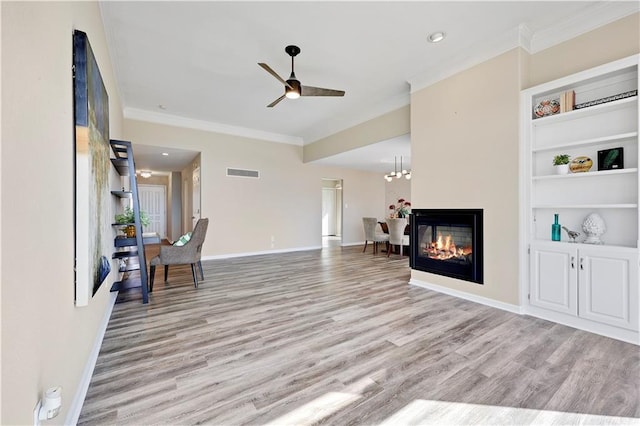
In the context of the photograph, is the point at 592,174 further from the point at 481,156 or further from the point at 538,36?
the point at 538,36

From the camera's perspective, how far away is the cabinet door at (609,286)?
2.40 meters

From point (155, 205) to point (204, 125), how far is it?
6124mm

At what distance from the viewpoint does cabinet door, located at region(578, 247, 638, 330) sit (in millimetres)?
2396

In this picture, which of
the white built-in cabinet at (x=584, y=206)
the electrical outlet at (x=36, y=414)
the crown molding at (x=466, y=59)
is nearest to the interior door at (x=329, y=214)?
the crown molding at (x=466, y=59)

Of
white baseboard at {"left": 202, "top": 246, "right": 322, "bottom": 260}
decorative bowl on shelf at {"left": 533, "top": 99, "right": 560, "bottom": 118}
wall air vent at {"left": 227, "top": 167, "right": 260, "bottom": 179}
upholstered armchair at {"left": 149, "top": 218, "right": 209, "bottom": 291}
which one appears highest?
decorative bowl on shelf at {"left": 533, "top": 99, "right": 560, "bottom": 118}

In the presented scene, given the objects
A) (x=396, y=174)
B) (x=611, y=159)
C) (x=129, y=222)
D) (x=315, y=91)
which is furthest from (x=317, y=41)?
(x=396, y=174)

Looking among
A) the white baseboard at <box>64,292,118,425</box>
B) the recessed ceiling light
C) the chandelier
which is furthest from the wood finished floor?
the chandelier

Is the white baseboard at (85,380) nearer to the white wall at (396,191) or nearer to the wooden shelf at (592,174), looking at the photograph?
the wooden shelf at (592,174)

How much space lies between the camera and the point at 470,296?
3.50m

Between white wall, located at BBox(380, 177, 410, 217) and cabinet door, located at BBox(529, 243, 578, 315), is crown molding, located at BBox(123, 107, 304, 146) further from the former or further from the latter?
cabinet door, located at BBox(529, 243, 578, 315)

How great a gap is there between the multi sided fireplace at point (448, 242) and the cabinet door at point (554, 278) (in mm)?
543

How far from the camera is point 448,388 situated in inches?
70.2

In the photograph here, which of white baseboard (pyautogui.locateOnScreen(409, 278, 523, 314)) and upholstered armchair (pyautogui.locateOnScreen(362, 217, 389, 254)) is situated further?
upholstered armchair (pyautogui.locateOnScreen(362, 217, 389, 254))

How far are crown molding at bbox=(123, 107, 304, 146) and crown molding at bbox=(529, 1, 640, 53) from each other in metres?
5.33
